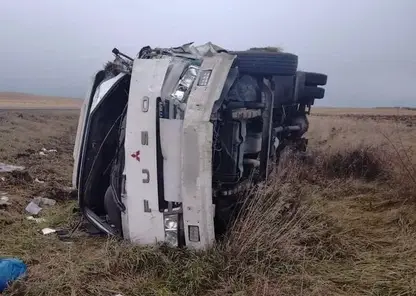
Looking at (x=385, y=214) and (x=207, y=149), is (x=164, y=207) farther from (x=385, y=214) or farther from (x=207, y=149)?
(x=385, y=214)

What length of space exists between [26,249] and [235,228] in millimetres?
1793

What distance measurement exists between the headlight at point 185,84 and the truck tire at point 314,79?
1882 millimetres

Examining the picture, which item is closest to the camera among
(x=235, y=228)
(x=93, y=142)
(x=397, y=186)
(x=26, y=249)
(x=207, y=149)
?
(x=207, y=149)

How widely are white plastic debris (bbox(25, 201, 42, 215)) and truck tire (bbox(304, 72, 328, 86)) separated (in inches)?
130

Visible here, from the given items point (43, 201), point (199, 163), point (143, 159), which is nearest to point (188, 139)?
point (199, 163)

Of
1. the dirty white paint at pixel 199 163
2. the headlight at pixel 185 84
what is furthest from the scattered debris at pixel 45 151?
the dirty white paint at pixel 199 163

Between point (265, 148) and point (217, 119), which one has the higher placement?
point (217, 119)

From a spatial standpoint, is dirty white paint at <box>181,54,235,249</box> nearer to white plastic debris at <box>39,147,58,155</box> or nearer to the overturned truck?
the overturned truck

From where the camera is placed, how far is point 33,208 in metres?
5.40

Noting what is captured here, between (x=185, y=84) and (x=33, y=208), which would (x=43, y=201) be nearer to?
(x=33, y=208)

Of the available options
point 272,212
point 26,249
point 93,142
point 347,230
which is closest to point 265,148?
point 272,212

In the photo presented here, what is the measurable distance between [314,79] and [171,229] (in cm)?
264

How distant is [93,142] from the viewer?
460cm

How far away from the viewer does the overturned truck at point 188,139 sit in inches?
138
